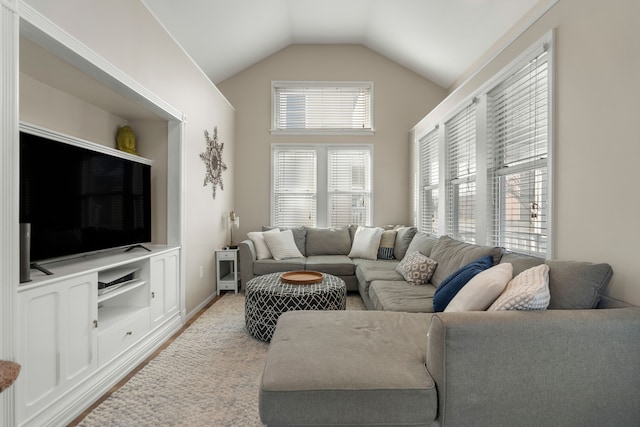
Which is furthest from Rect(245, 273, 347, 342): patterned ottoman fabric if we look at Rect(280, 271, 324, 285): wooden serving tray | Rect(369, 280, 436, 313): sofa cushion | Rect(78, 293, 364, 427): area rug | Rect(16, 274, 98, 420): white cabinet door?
Rect(16, 274, 98, 420): white cabinet door

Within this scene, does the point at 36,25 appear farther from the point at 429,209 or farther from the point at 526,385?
the point at 429,209

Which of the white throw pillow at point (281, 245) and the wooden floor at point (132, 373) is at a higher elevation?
the white throw pillow at point (281, 245)

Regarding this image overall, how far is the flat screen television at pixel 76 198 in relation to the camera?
1752 mm

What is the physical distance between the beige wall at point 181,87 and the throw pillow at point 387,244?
2234 mm

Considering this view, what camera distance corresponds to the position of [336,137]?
207 inches

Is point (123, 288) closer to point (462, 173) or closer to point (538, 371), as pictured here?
point (538, 371)

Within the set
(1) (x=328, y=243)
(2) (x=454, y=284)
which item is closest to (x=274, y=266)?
(1) (x=328, y=243)

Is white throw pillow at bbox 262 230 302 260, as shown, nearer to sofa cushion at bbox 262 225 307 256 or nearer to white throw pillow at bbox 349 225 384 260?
sofa cushion at bbox 262 225 307 256

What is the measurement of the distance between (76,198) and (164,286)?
1114mm

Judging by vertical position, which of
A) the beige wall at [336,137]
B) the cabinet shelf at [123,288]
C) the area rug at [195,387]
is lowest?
the area rug at [195,387]

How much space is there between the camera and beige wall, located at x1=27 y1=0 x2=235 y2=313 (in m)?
1.95

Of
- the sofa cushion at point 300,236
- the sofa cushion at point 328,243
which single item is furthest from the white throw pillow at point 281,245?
the sofa cushion at point 328,243

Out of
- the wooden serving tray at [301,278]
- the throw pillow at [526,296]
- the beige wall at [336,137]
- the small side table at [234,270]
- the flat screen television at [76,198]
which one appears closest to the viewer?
the throw pillow at [526,296]

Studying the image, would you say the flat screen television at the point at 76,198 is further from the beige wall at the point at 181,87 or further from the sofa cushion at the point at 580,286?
the sofa cushion at the point at 580,286
